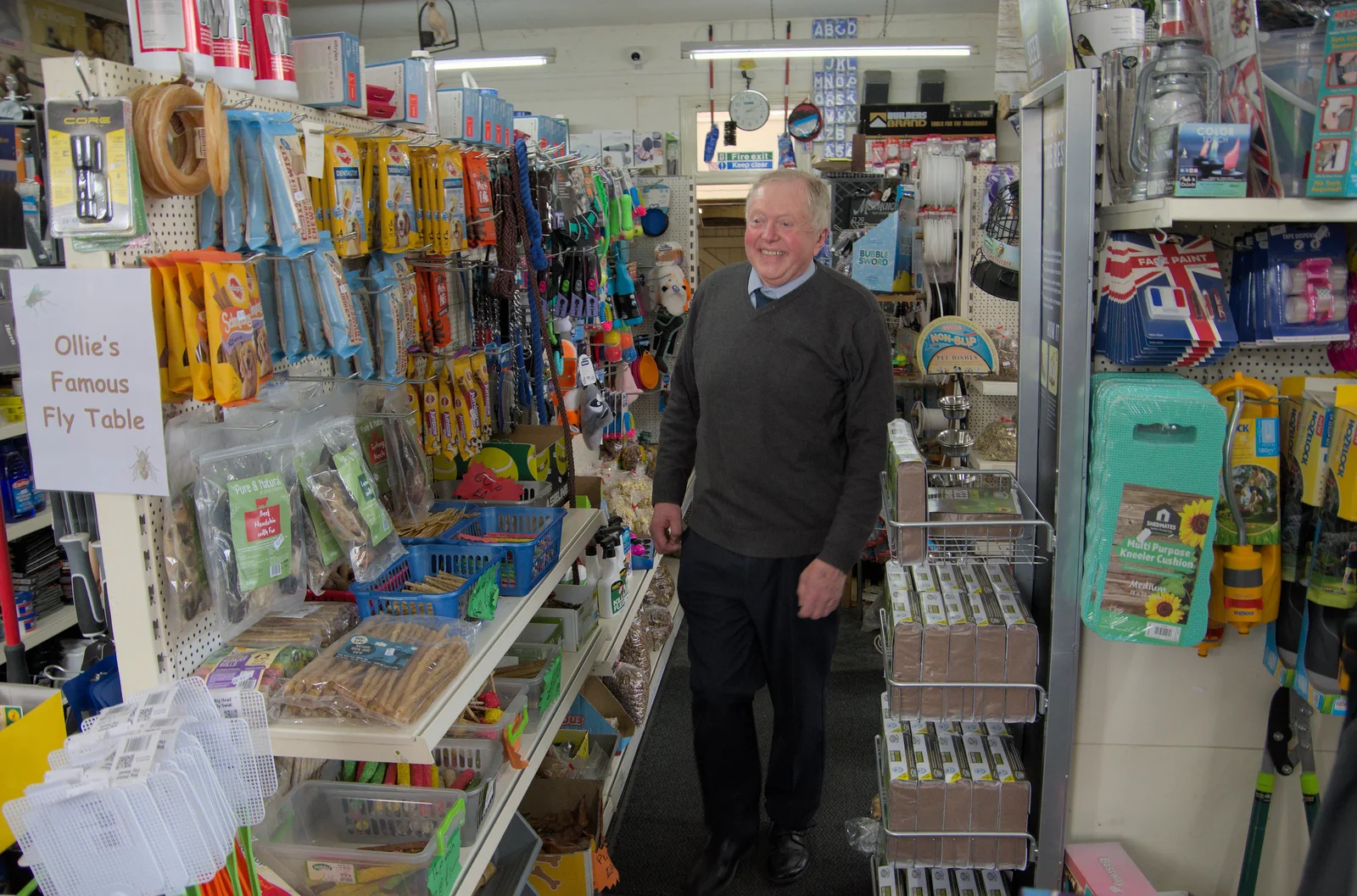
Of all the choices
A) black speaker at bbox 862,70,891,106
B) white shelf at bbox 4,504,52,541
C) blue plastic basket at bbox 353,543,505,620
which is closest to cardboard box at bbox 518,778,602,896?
blue plastic basket at bbox 353,543,505,620

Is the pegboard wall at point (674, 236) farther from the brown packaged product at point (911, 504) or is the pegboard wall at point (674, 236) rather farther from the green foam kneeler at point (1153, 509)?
the green foam kneeler at point (1153, 509)

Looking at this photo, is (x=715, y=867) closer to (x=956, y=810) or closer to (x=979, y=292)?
(x=956, y=810)

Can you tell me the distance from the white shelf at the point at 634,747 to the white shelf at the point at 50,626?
93.4 inches

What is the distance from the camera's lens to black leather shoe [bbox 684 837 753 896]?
2773mm

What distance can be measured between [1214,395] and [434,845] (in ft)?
5.47

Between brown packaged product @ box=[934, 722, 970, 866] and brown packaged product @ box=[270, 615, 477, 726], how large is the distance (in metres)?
1.09

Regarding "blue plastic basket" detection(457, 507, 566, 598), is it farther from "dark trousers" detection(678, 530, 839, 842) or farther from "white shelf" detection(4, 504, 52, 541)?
"white shelf" detection(4, 504, 52, 541)

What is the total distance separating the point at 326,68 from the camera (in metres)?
2.11

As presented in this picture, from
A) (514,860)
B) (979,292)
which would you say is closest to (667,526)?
(514,860)

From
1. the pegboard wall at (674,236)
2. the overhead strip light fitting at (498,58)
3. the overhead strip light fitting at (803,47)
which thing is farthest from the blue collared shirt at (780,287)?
the overhead strip light fitting at (498,58)

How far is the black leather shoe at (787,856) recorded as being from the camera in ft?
9.36

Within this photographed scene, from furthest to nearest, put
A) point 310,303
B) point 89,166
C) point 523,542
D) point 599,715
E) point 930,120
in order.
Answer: point 930,120 → point 599,715 → point 523,542 → point 310,303 → point 89,166

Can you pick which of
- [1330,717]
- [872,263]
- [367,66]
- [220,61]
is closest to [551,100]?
[872,263]

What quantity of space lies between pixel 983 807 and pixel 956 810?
0.06 m
